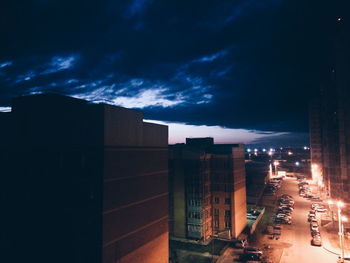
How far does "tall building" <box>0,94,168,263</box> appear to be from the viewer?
84.0 feet

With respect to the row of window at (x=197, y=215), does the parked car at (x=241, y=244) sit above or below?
below


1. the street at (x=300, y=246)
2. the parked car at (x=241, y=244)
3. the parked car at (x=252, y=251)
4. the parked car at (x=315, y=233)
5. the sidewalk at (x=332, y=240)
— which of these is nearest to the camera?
the street at (x=300, y=246)

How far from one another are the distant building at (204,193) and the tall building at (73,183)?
23343 mm

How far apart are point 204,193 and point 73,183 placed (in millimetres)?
33892

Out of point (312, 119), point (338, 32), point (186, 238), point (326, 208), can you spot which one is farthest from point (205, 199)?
point (312, 119)

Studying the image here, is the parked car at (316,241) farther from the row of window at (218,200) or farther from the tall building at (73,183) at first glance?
the tall building at (73,183)

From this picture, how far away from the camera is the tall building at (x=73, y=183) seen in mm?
25609

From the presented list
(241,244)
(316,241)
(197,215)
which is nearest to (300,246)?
(316,241)

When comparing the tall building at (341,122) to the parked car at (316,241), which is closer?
the parked car at (316,241)

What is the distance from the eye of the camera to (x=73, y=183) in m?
26.3

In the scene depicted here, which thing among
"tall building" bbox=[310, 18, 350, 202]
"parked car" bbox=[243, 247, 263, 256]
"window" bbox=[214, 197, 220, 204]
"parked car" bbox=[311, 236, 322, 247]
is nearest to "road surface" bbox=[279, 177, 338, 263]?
"parked car" bbox=[311, 236, 322, 247]

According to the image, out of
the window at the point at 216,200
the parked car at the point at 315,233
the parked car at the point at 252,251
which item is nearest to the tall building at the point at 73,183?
the parked car at the point at 252,251

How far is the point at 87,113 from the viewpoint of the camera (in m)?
26.2

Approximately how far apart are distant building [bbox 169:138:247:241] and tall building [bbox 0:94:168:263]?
23.3m
